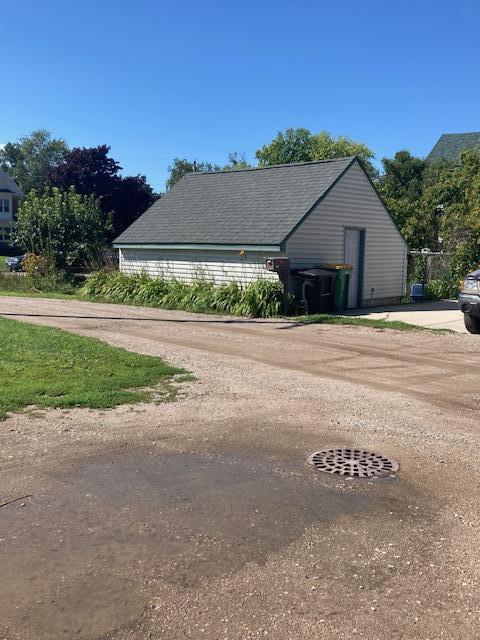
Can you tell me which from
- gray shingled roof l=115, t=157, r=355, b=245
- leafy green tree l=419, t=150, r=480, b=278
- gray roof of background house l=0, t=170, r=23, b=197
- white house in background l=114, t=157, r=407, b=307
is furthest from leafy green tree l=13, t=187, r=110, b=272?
gray roof of background house l=0, t=170, r=23, b=197

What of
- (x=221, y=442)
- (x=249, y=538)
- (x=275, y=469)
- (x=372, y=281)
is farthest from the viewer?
(x=372, y=281)

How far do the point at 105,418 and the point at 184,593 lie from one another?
11.2ft

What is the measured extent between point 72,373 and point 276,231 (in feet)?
36.3

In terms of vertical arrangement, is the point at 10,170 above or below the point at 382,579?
above

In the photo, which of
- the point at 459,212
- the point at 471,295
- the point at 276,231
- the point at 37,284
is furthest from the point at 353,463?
the point at 459,212

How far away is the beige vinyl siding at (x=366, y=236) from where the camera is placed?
18.8m

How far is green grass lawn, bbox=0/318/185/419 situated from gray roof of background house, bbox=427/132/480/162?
155 feet

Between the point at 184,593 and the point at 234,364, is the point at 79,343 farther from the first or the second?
the point at 184,593

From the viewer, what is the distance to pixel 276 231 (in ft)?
60.3

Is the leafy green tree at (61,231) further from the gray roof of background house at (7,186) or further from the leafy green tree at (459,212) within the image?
the gray roof of background house at (7,186)

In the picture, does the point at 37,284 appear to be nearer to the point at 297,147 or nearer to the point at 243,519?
the point at 243,519

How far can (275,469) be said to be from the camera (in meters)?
5.17

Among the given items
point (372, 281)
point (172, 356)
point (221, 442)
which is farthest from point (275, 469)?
point (372, 281)

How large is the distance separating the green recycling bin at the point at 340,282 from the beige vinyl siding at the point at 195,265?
1.84 metres
